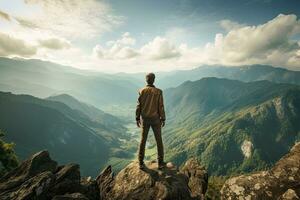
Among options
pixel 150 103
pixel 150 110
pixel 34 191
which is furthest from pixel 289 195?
pixel 34 191

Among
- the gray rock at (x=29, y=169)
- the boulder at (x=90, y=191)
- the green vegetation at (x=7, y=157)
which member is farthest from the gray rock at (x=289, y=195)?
the green vegetation at (x=7, y=157)

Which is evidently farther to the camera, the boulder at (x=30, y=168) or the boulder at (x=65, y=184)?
the boulder at (x=30, y=168)

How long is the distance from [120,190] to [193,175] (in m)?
14.6

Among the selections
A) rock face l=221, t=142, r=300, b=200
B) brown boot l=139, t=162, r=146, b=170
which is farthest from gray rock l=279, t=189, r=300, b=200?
brown boot l=139, t=162, r=146, b=170

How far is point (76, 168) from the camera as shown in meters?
19.5

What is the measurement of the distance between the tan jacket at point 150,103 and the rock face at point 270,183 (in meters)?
6.24

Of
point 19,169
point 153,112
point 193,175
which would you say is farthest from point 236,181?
point 19,169

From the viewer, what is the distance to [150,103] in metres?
16.2

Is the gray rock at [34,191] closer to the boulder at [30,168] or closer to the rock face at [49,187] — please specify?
the rock face at [49,187]

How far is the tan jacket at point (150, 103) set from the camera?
53.1ft

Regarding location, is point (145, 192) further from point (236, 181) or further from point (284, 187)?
point (284, 187)

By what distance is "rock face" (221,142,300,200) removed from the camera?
38.2 ft

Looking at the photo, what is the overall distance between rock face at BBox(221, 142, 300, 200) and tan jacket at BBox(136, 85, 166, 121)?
246 inches

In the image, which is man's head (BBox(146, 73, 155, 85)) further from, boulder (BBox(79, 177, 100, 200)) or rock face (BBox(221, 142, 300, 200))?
boulder (BBox(79, 177, 100, 200))
